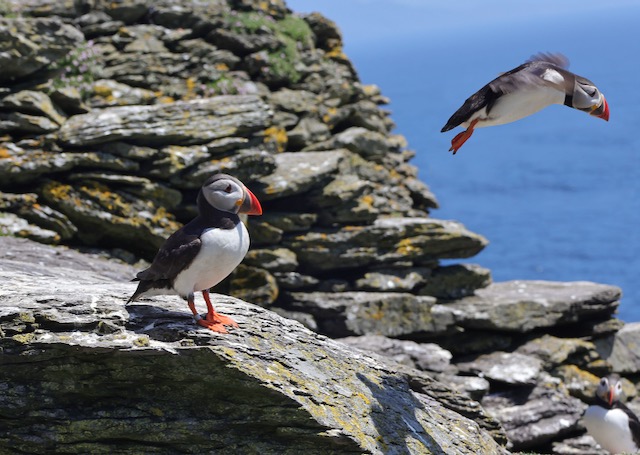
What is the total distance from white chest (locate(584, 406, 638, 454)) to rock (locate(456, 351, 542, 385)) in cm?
266

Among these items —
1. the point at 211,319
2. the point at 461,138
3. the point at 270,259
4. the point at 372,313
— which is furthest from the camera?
the point at 270,259

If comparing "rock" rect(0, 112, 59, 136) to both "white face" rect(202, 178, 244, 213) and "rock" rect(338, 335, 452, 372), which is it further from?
"white face" rect(202, 178, 244, 213)

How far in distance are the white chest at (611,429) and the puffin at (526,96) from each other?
977cm

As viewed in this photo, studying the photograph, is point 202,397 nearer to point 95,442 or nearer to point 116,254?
point 95,442

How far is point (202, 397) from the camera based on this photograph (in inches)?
364

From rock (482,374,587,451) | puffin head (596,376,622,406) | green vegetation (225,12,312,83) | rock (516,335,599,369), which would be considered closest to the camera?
puffin head (596,376,622,406)

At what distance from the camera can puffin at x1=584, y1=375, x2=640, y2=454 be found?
1744cm

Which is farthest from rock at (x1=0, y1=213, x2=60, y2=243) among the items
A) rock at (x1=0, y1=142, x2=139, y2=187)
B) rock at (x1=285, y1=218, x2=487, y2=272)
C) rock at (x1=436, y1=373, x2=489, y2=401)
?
rock at (x1=436, y1=373, x2=489, y2=401)

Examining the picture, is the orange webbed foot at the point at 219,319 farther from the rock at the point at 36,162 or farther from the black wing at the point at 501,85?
the rock at the point at 36,162

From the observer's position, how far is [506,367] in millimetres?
21266

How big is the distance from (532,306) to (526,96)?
586 inches

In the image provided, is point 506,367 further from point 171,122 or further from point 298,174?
point 171,122

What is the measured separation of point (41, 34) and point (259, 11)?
368 inches

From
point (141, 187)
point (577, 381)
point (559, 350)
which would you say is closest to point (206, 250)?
point (141, 187)
